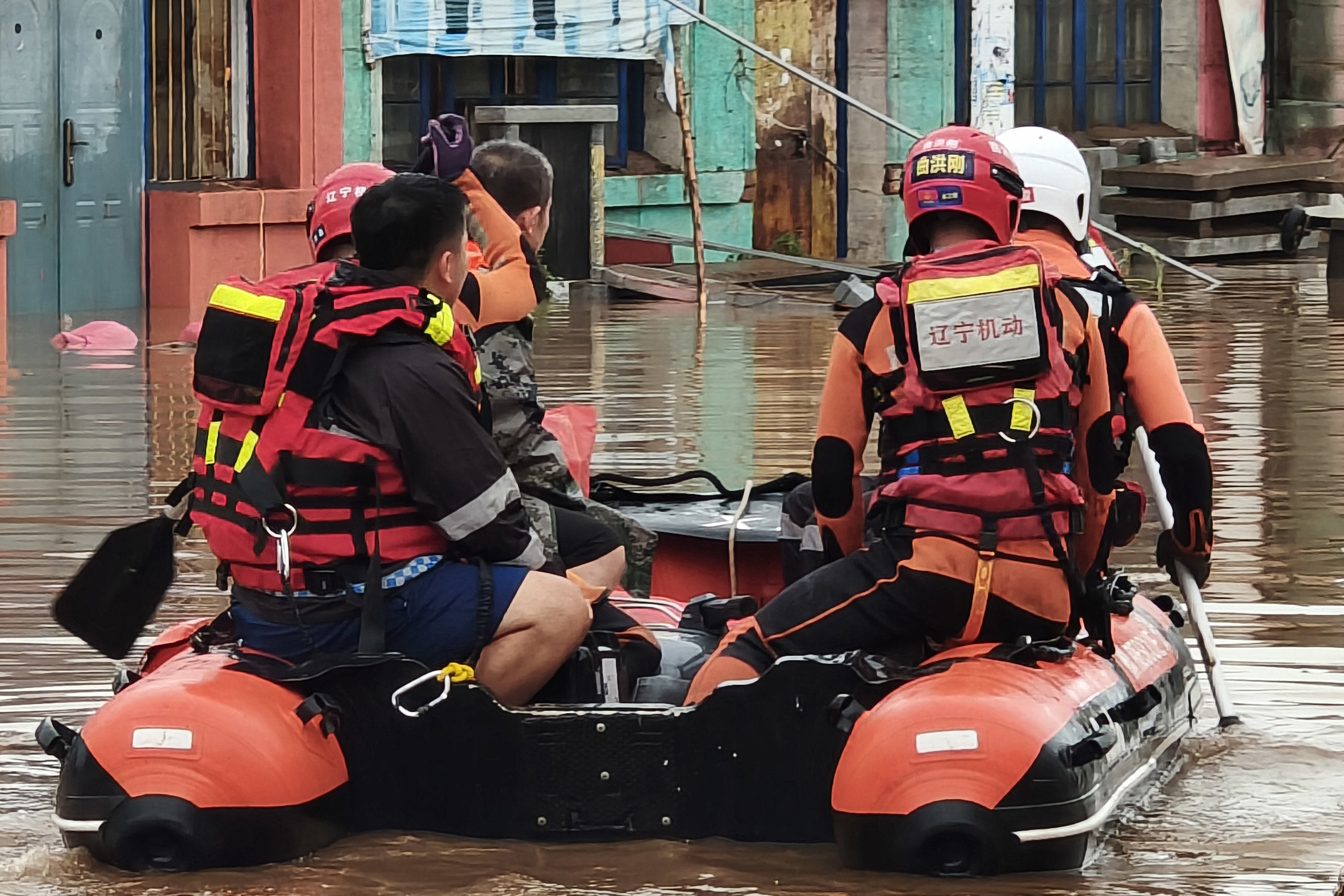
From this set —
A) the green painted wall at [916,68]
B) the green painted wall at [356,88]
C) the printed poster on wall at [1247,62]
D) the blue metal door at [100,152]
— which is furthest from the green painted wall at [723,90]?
the printed poster on wall at [1247,62]

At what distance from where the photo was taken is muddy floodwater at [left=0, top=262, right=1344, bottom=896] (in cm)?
505

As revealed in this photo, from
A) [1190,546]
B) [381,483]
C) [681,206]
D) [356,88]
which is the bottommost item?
[1190,546]

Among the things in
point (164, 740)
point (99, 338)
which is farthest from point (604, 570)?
point (99, 338)

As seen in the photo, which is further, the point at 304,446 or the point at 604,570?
the point at 604,570

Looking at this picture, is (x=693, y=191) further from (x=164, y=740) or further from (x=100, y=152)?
(x=164, y=740)

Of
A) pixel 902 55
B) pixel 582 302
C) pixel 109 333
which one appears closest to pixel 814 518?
pixel 109 333

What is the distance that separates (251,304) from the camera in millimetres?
5055

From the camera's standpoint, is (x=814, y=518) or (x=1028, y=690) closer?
(x=1028, y=690)

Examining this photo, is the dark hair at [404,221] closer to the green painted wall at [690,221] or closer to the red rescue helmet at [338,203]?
the red rescue helmet at [338,203]

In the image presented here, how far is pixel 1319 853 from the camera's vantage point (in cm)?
516

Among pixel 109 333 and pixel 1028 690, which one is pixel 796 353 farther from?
pixel 1028 690

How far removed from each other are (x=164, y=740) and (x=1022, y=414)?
182 centimetres

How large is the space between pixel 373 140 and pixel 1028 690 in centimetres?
1455

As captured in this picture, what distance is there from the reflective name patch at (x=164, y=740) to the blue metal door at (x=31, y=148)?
12.2 metres
